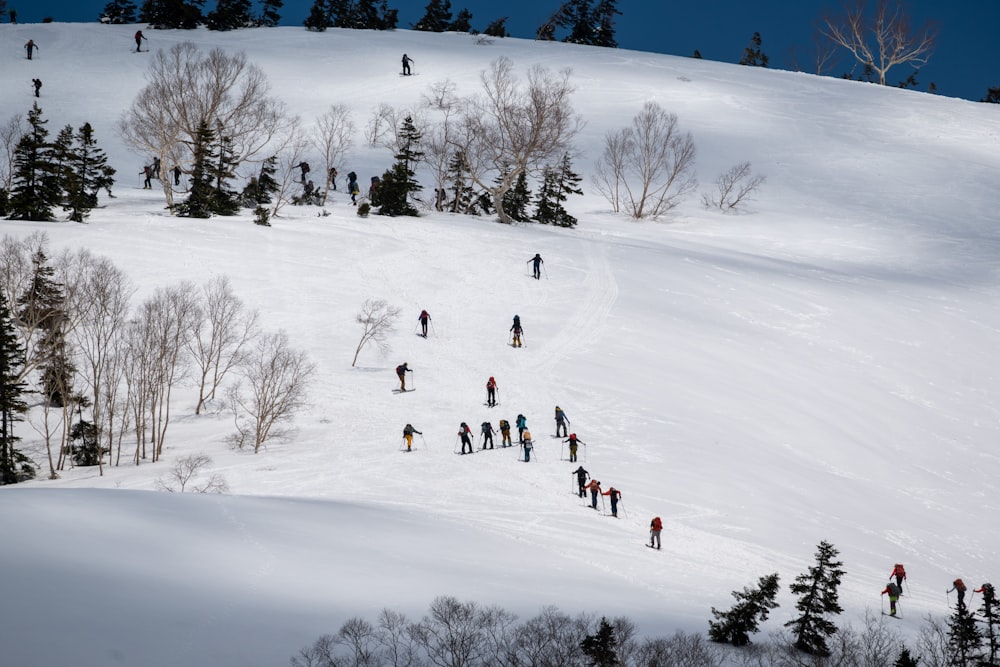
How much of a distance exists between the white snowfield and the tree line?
97 centimetres

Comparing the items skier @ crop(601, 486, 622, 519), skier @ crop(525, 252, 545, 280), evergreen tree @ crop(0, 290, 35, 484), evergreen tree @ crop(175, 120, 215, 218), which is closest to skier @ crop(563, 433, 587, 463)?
skier @ crop(601, 486, 622, 519)

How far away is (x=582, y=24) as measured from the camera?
351ft

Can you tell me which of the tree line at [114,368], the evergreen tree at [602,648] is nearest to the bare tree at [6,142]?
the tree line at [114,368]

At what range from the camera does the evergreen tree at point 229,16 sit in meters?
91.6

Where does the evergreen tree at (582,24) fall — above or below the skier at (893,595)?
above

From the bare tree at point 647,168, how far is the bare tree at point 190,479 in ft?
144

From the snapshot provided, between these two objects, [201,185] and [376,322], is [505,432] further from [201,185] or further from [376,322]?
[201,185]

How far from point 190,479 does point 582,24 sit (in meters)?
98.9

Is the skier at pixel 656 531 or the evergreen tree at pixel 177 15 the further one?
the evergreen tree at pixel 177 15

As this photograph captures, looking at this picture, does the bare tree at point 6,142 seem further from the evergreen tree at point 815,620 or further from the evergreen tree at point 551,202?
the evergreen tree at point 815,620

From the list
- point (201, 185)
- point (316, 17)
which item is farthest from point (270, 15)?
point (201, 185)

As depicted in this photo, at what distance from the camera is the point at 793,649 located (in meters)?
13.4

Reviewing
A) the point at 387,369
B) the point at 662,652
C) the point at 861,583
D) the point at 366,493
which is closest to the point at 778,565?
the point at 861,583

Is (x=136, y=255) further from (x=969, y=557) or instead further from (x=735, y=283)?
(x=969, y=557)
